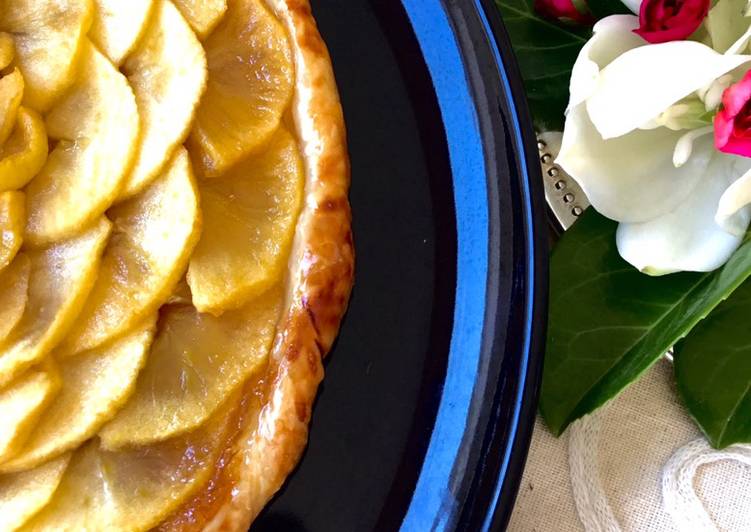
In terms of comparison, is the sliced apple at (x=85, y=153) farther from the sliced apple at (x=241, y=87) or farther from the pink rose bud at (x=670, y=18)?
the pink rose bud at (x=670, y=18)

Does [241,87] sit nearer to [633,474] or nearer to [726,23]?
[726,23]

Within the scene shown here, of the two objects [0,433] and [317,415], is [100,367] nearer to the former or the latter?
[0,433]

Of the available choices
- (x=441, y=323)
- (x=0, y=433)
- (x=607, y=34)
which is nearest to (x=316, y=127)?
(x=441, y=323)

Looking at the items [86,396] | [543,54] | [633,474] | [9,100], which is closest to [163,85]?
[9,100]

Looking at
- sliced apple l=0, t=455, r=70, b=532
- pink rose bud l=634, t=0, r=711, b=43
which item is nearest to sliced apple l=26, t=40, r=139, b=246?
sliced apple l=0, t=455, r=70, b=532

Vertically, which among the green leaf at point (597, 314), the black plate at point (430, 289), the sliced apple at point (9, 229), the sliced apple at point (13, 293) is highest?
the sliced apple at point (9, 229)

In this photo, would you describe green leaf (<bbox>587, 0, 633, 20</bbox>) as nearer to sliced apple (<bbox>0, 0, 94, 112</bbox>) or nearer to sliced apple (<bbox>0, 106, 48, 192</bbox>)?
sliced apple (<bbox>0, 0, 94, 112</bbox>)

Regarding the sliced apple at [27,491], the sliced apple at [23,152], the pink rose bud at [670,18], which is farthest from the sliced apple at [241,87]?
the pink rose bud at [670,18]
